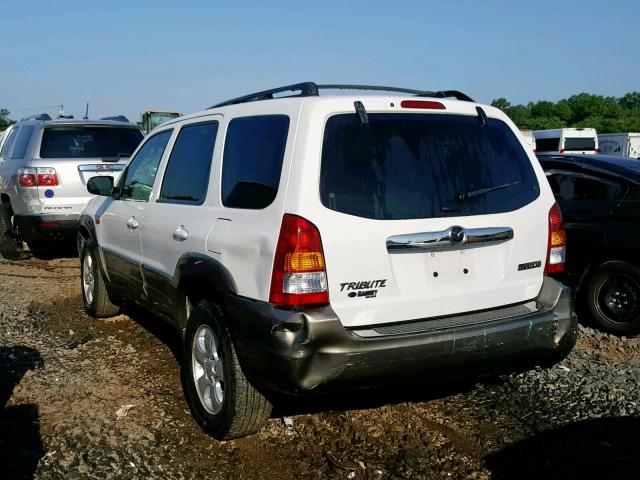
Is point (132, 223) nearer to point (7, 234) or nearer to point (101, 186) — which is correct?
point (101, 186)

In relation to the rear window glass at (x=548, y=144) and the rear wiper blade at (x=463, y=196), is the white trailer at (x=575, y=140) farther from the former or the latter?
the rear wiper blade at (x=463, y=196)

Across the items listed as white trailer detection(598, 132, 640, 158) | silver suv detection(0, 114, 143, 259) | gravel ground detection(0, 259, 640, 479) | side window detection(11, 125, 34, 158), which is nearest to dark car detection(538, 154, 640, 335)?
gravel ground detection(0, 259, 640, 479)

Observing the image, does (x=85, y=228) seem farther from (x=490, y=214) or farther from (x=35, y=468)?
(x=490, y=214)

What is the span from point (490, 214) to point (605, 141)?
33.8m

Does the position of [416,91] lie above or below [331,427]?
above

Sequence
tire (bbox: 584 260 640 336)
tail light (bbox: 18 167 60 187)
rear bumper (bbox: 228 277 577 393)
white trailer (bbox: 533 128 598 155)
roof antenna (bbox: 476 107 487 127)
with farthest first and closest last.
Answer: white trailer (bbox: 533 128 598 155)
tail light (bbox: 18 167 60 187)
tire (bbox: 584 260 640 336)
roof antenna (bbox: 476 107 487 127)
rear bumper (bbox: 228 277 577 393)

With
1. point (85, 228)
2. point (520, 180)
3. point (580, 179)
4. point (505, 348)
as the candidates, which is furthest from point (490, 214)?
point (85, 228)

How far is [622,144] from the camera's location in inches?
1248

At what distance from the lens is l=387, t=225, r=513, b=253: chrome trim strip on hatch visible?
3104 mm

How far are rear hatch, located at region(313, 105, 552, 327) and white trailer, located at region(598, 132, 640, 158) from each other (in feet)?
93.6

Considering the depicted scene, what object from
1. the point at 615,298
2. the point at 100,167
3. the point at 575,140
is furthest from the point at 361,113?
the point at 575,140

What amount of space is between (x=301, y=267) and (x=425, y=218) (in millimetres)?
673

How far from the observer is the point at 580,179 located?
6102mm

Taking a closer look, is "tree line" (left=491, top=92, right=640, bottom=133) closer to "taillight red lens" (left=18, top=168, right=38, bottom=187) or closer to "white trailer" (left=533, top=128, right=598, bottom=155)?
"white trailer" (left=533, top=128, right=598, bottom=155)
